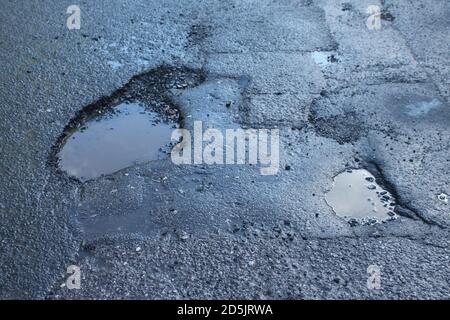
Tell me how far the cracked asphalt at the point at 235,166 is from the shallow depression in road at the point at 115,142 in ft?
0.45

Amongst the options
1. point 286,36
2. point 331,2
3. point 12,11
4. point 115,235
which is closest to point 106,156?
point 115,235

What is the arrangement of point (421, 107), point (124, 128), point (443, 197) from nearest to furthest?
point (443, 197), point (124, 128), point (421, 107)

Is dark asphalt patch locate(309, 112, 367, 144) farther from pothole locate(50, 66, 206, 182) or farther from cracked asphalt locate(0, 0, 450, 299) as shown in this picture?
pothole locate(50, 66, 206, 182)

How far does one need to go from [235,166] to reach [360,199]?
3.03ft

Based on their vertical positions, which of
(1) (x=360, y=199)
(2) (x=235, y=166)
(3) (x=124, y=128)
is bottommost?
(1) (x=360, y=199)

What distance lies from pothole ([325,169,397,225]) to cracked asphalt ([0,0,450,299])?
7cm

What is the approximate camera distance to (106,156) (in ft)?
12.1

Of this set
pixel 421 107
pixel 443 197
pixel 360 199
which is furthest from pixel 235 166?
pixel 421 107

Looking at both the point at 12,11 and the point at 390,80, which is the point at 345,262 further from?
the point at 12,11

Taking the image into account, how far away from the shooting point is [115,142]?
3818 mm

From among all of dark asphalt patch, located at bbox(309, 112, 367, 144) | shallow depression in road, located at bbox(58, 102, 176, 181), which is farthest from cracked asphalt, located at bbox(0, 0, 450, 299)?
shallow depression in road, located at bbox(58, 102, 176, 181)

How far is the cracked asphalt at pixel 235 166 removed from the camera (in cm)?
287

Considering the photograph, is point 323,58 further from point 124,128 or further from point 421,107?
point 124,128

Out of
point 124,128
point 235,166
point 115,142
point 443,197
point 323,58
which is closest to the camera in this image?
point 443,197
